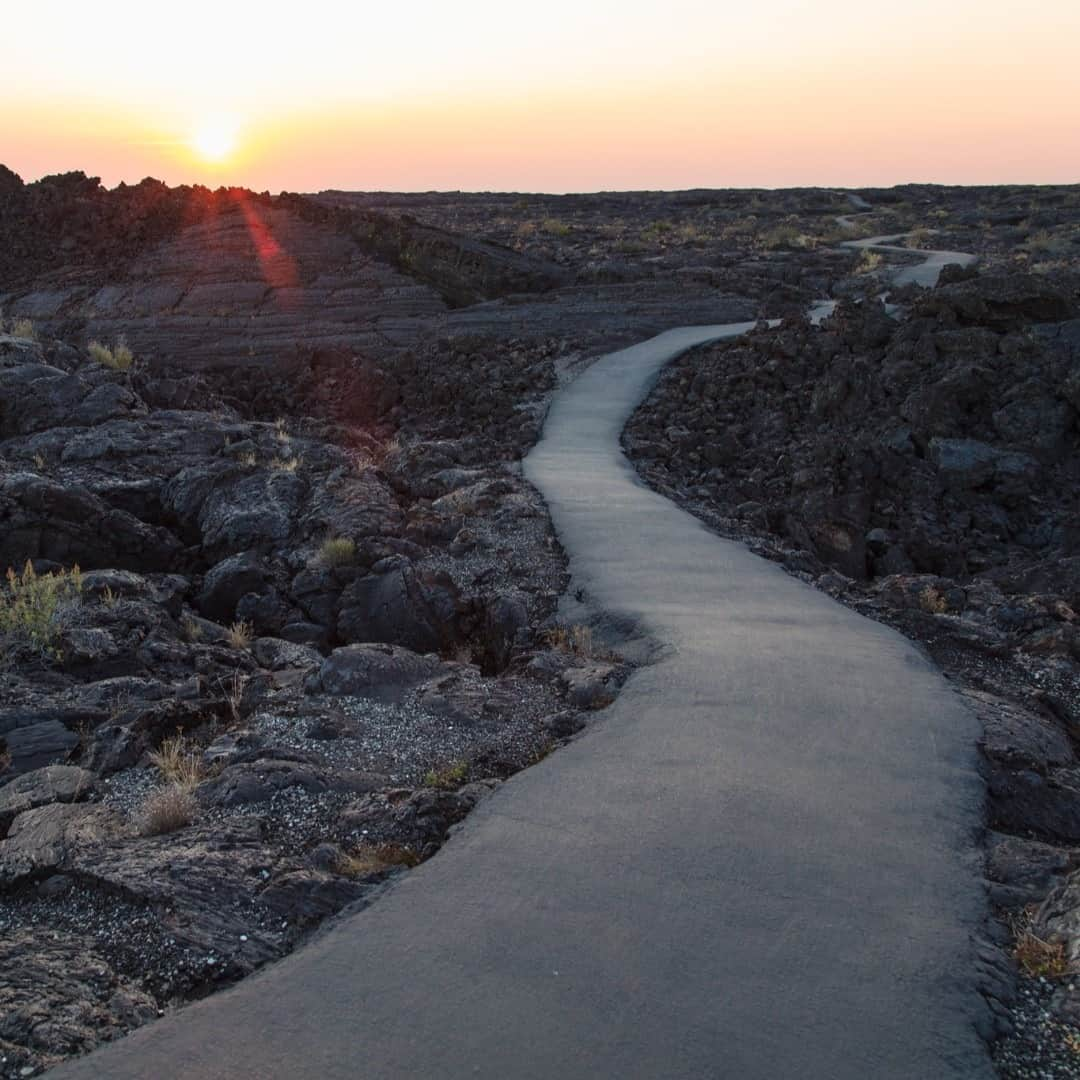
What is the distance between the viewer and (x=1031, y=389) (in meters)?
15.6

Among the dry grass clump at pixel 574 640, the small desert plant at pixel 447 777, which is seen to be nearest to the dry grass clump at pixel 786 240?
the dry grass clump at pixel 574 640

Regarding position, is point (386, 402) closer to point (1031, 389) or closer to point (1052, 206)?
point (1031, 389)

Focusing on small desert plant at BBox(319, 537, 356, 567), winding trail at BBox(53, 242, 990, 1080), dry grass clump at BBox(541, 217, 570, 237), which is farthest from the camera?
dry grass clump at BBox(541, 217, 570, 237)

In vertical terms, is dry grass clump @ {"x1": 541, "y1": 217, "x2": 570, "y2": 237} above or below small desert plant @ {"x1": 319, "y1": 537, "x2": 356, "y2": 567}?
above

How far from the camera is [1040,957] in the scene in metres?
4.37

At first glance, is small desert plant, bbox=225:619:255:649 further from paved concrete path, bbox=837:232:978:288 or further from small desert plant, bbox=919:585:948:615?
paved concrete path, bbox=837:232:978:288

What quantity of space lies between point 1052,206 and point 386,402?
42701mm

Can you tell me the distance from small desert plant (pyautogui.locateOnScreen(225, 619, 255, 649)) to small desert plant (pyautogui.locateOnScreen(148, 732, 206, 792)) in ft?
7.91

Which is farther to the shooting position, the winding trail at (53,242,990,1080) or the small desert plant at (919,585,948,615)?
the small desert plant at (919,585,948,615)

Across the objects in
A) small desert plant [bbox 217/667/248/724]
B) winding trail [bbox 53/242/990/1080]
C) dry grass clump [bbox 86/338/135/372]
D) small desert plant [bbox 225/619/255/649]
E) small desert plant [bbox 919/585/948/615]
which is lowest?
small desert plant [bbox 225/619/255/649]

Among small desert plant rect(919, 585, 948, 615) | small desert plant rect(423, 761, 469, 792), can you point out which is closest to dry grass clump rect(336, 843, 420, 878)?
small desert plant rect(423, 761, 469, 792)

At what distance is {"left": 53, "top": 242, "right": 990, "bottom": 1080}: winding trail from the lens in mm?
3736

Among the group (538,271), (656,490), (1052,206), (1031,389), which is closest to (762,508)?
(656,490)

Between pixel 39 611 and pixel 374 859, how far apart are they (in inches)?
192
